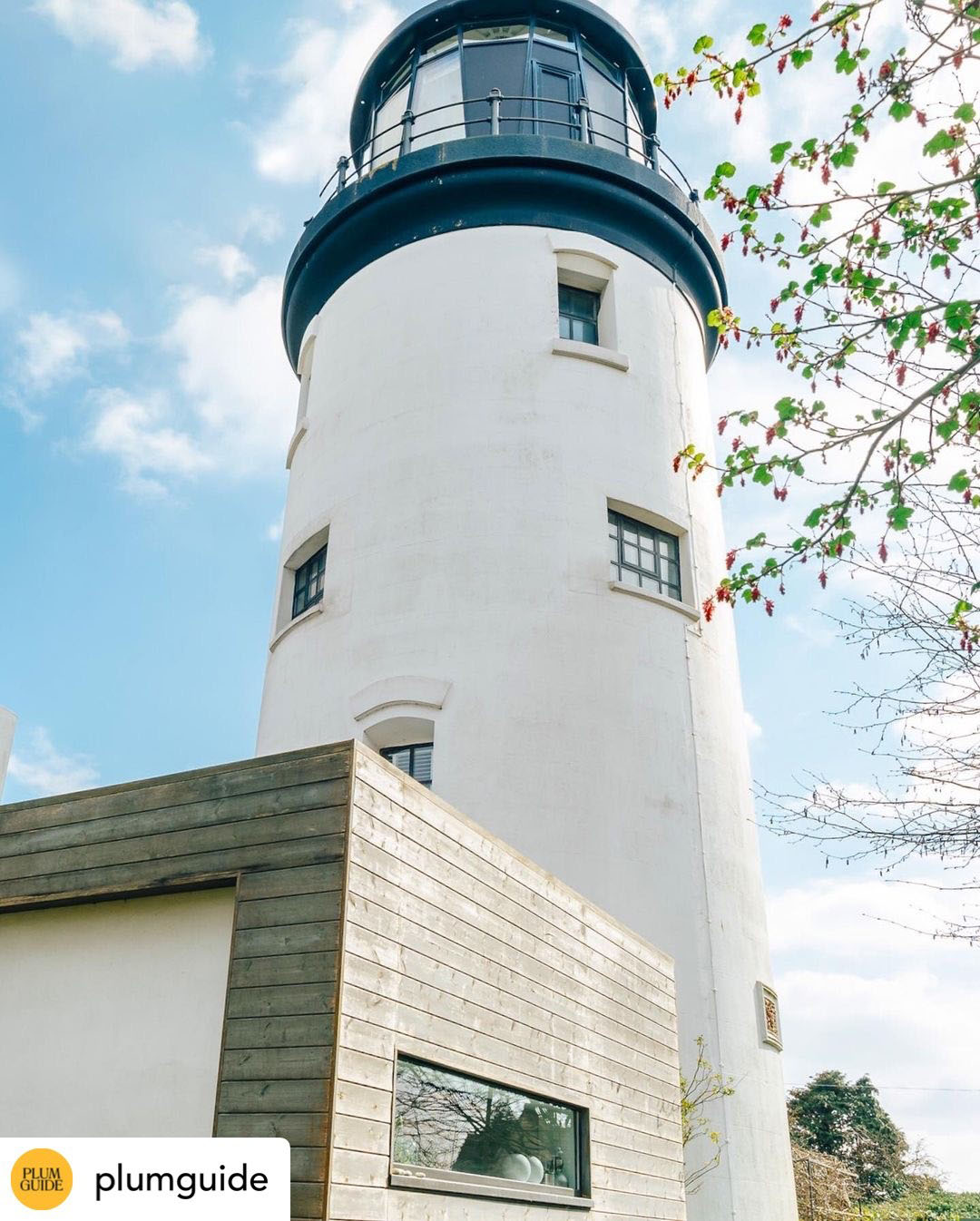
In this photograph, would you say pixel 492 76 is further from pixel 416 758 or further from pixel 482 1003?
pixel 482 1003

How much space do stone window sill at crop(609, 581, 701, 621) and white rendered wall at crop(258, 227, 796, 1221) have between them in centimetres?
8

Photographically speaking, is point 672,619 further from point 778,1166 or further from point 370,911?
point 370,911

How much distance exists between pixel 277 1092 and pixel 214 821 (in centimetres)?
142

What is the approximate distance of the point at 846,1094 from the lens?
30391mm

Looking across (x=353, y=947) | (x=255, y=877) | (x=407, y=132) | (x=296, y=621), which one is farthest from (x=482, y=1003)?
(x=407, y=132)

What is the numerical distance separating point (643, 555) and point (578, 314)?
3.37m

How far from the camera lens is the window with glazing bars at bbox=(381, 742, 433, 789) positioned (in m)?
11.5

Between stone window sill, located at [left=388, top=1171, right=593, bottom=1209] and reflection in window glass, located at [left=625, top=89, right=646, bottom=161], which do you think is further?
reflection in window glass, located at [left=625, top=89, right=646, bottom=161]

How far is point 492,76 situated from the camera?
1647 cm

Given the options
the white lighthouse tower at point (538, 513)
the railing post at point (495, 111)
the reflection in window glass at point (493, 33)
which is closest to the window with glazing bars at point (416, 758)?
the white lighthouse tower at point (538, 513)

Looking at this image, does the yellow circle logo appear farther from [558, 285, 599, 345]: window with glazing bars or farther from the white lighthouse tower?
[558, 285, 599, 345]: window with glazing bars

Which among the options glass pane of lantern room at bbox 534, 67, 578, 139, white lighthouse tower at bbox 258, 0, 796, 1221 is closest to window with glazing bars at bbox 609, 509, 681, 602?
white lighthouse tower at bbox 258, 0, 796, 1221

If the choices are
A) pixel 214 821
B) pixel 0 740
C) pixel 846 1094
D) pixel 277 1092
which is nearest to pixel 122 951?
pixel 214 821

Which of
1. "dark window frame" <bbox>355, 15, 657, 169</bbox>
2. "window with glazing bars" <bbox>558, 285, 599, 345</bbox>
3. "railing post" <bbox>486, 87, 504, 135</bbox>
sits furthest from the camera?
"dark window frame" <bbox>355, 15, 657, 169</bbox>
